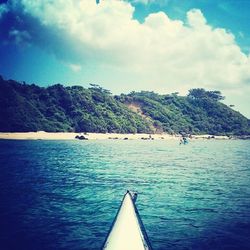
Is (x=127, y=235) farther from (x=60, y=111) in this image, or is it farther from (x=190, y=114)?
(x=190, y=114)

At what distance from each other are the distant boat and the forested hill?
73.6 meters

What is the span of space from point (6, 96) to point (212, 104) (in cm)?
10987

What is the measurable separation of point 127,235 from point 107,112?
97540mm

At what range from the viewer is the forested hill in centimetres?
8212

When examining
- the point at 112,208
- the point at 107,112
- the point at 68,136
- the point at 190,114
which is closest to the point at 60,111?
the point at 68,136

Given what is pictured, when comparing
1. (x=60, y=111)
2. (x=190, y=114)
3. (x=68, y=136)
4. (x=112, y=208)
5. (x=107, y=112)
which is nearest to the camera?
(x=112, y=208)

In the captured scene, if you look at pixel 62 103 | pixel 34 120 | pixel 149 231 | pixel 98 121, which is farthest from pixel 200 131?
pixel 149 231

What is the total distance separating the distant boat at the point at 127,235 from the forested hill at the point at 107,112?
241ft

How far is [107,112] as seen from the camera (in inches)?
4085

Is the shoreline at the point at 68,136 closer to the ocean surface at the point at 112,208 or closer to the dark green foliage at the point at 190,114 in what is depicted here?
the dark green foliage at the point at 190,114

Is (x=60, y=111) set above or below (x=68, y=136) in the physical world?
above

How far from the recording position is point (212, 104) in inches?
6112

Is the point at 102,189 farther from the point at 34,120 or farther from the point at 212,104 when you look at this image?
the point at 212,104

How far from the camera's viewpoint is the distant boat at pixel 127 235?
6.38m
